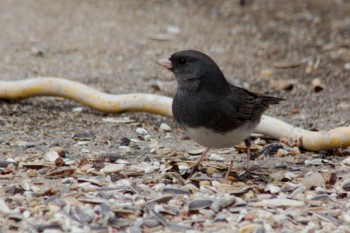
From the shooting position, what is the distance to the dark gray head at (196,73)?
475 centimetres

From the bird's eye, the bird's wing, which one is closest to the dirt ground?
the bird's wing

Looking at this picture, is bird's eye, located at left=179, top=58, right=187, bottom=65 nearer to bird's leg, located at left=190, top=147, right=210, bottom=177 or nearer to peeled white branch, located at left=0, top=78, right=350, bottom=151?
bird's leg, located at left=190, top=147, right=210, bottom=177

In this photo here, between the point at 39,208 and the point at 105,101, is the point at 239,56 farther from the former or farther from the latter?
the point at 39,208

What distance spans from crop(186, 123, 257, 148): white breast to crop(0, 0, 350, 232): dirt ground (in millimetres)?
588

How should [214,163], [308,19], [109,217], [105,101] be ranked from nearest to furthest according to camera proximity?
[109,217] < [214,163] < [105,101] < [308,19]

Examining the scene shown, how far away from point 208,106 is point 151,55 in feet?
12.3

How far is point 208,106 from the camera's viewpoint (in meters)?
4.65

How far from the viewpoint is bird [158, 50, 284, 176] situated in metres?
4.61

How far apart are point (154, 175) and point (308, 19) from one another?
5.36m

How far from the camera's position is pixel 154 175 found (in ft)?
→ 15.4

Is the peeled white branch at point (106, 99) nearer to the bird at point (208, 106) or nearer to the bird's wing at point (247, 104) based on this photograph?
the bird's wing at point (247, 104)

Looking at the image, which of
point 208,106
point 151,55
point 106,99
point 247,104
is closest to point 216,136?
point 208,106

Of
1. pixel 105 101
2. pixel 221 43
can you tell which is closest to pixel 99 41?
pixel 221 43

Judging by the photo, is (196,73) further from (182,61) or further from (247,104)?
(247,104)
